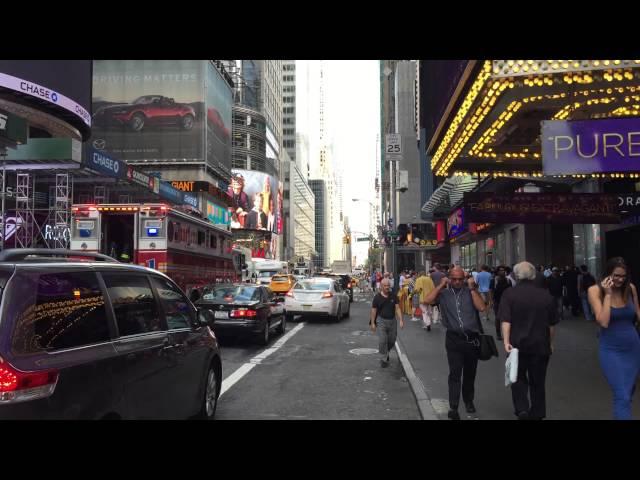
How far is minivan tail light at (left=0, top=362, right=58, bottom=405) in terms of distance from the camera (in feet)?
9.82

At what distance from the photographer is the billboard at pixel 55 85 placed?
27828 mm

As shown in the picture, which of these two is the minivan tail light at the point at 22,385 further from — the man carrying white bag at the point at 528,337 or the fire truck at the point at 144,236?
the fire truck at the point at 144,236

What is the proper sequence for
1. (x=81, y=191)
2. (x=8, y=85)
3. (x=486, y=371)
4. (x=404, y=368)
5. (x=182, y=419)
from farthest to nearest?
(x=81, y=191) < (x=8, y=85) < (x=404, y=368) < (x=486, y=371) < (x=182, y=419)

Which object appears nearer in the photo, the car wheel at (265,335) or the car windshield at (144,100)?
the car wheel at (265,335)

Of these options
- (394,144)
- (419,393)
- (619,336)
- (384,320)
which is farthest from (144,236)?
(619,336)

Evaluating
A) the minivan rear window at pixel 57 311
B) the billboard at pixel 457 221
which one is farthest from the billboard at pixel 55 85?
the minivan rear window at pixel 57 311

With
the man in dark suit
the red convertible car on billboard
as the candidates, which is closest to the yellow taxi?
the red convertible car on billboard

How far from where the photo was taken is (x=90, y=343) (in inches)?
146

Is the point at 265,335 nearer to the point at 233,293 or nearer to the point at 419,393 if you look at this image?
the point at 233,293

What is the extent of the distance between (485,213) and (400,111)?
48530mm

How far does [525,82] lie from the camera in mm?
7203

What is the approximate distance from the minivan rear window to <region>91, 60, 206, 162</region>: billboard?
57062 millimetres
